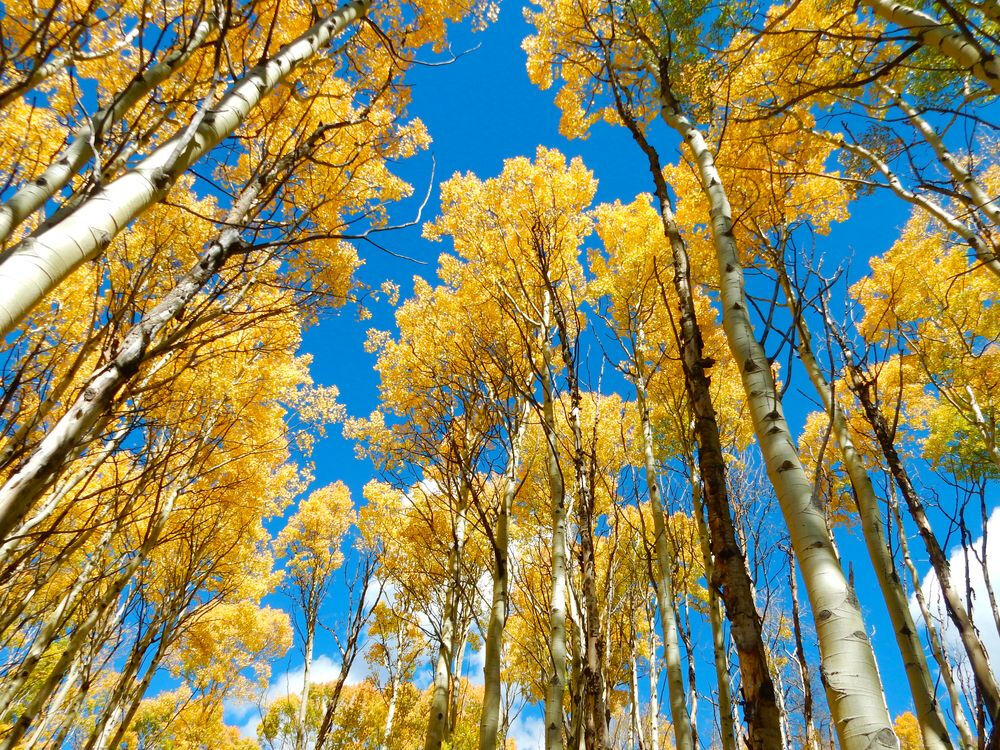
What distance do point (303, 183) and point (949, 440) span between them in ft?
40.3

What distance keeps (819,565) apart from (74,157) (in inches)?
151

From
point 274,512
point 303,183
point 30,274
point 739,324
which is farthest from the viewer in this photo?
point 274,512

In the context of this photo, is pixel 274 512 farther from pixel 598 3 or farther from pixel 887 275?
pixel 887 275

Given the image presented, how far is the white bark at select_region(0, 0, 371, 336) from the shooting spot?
4.47 feet

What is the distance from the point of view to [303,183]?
604 cm

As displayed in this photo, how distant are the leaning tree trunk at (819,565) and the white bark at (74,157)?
2.51m

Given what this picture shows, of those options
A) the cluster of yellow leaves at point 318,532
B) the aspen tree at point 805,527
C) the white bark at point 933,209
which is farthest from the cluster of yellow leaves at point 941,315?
the cluster of yellow leaves at point 318,532

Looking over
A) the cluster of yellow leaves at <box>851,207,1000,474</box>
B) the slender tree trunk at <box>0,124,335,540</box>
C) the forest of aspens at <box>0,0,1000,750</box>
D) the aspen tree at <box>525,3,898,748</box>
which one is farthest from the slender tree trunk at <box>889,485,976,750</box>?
the slender tree trunk at <box>0,124,335,540</box>

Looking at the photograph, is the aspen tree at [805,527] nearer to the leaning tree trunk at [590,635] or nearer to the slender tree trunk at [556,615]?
the leaning tree trunk at [590,635]

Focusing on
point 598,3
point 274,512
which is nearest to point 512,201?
point 598,3

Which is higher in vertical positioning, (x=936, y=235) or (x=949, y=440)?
(x=936, y=235)

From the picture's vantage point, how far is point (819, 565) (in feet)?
4.24

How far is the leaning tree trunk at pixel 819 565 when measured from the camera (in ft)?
3.52

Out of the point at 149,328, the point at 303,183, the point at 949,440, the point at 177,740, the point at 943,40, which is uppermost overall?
the point at 949,440
